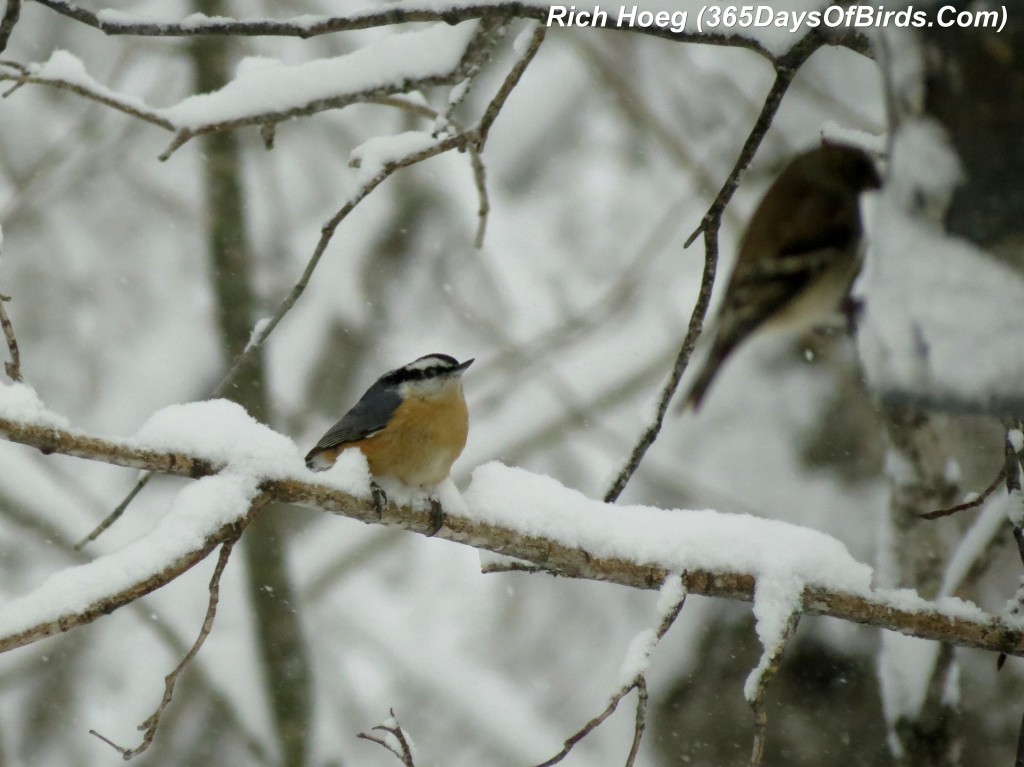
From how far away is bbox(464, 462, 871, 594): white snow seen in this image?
8.03ft

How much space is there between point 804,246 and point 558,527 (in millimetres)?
1889

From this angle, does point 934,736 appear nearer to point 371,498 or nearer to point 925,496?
point 925,496

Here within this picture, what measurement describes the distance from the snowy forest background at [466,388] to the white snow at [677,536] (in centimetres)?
143

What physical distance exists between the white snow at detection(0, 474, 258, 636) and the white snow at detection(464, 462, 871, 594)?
61 centimetres

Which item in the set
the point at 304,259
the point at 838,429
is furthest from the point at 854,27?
the point at 304,259

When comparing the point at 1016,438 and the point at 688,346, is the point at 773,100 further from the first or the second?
the point at 1016,438

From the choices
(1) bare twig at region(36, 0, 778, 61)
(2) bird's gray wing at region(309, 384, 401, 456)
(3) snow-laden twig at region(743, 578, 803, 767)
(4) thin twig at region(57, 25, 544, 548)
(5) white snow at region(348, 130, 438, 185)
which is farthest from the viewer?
(2) bird's gray wing at region(309, 384, 401, 456)

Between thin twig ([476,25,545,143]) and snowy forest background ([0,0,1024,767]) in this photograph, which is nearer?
thin twig ([476,25,545,143])

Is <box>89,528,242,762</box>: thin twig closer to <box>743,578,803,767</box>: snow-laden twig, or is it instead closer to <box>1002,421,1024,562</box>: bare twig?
<box>743,578,803,767</box>: snow-laden twig

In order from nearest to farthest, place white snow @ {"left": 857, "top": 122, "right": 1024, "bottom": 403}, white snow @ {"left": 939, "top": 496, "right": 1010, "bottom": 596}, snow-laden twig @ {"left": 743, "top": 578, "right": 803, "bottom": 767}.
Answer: white snow @ {"left": 857, "top": 122, "right": 1024, "bottom": 403} → snow-laden twig @ {"left": 743, "top": 578, "right": 803, "bottom": 767} → white snow @ {"left": 939, "top": 496, "right": 1010, "bottom": 596}

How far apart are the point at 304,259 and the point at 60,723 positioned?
4133 mm

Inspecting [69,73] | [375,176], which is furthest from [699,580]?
[69,73]

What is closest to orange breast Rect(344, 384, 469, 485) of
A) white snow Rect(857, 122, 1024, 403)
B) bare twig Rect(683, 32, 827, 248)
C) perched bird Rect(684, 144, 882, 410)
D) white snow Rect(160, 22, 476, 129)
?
perched bird Rect(684, 144, 882, 410)

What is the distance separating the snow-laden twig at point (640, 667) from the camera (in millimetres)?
2043
